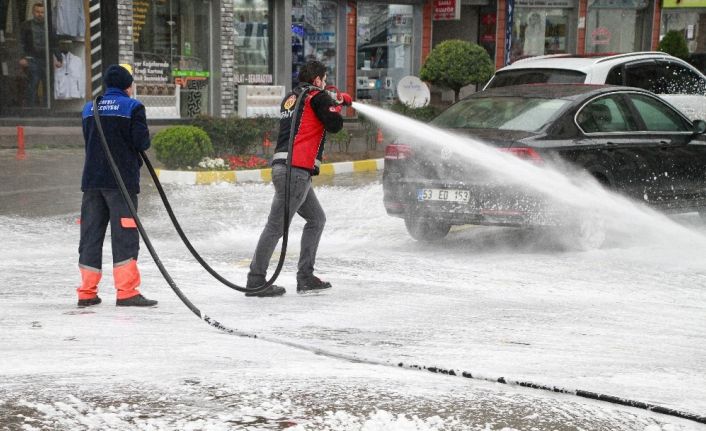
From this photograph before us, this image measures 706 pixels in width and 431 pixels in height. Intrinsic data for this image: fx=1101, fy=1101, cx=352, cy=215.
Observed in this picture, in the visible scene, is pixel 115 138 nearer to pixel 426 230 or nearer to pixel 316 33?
pixel 426 230

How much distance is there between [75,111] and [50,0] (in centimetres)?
222

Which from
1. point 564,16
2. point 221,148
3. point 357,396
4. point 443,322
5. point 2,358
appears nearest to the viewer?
point 357,396

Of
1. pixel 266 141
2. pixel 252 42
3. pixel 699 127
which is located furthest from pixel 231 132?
pixel 252 42

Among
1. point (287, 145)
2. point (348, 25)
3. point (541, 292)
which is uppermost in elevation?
point (348, 25)

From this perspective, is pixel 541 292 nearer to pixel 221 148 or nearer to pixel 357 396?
pixel 357 396

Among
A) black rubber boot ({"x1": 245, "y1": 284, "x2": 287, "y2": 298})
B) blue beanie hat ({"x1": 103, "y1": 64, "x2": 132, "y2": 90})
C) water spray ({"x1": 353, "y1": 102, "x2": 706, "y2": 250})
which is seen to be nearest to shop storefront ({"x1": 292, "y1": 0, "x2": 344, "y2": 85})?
water spray ({"x1": 353, "y1": 102, "x2": 706, "y2": 250})

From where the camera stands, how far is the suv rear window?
1356 cm

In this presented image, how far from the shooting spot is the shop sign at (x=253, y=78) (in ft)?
83.3

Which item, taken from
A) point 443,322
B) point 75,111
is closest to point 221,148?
point 75,111

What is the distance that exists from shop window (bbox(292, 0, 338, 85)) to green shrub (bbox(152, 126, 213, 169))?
35.3ft

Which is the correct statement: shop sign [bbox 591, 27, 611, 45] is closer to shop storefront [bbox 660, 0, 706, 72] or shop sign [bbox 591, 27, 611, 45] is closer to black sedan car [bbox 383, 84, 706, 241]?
shop storefront [bbox 660, 0, 706, 72]

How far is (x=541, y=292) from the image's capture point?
8.23 metres

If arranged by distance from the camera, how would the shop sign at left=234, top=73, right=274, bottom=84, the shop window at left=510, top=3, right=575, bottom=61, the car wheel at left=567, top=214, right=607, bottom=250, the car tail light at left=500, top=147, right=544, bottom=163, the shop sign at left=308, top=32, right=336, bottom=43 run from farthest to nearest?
1. the shop window at left=510, top=3, right=575, bottom=61
2. the shop sign at left=308, top=32, right=336, bottom=43
3. the shop sign at left=234, top=73, right=274, bottom=84
4. the car wheel at left=567, top=214, right=607, bottom=250
5. the car tail light at left=500, top=147, right=544, bottom=163

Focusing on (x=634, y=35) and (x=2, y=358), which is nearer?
(x=2, y=358)
